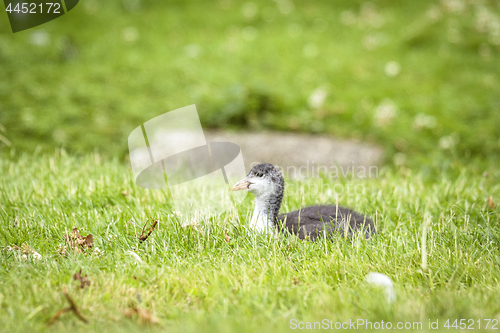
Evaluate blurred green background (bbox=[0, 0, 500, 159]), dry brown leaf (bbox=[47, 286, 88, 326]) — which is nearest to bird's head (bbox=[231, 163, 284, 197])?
dry brown leaf (bbox=[47, 286, 88, 326])

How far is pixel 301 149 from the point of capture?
→ 7.84 meters

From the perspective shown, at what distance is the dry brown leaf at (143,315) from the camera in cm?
226

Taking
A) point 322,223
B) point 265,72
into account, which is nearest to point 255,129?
point 265,72

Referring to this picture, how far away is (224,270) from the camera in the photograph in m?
2.70

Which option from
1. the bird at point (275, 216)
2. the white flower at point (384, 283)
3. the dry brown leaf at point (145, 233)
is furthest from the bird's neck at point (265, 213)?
the white flower at point (384, 283)

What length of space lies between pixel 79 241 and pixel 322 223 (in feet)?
6.30

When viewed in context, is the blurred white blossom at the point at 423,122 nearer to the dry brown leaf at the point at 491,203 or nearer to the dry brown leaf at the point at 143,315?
the dry brown leaf at the point at 491,203

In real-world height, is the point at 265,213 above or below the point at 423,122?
above

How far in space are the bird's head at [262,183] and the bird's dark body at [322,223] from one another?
10.2 inches

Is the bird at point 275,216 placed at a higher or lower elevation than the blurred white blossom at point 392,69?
lower

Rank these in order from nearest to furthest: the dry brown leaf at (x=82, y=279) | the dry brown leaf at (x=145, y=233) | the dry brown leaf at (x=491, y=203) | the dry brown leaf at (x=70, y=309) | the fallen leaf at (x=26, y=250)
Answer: the dry brown leaf at (x=70, y=309) → the dry brown leaf at (x=82, y=279) → the fallen leaf at (x=26, y=250) → the dry brown leaf at (x=145, y=233) → the dry brown leaf at (x=491, y=203)

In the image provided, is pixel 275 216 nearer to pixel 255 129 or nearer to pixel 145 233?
pixel 145 233

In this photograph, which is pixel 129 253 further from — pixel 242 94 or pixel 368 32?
pixel 368 32

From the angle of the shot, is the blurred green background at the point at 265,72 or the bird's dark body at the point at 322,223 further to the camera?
the blurred green background at the point at 265,72
